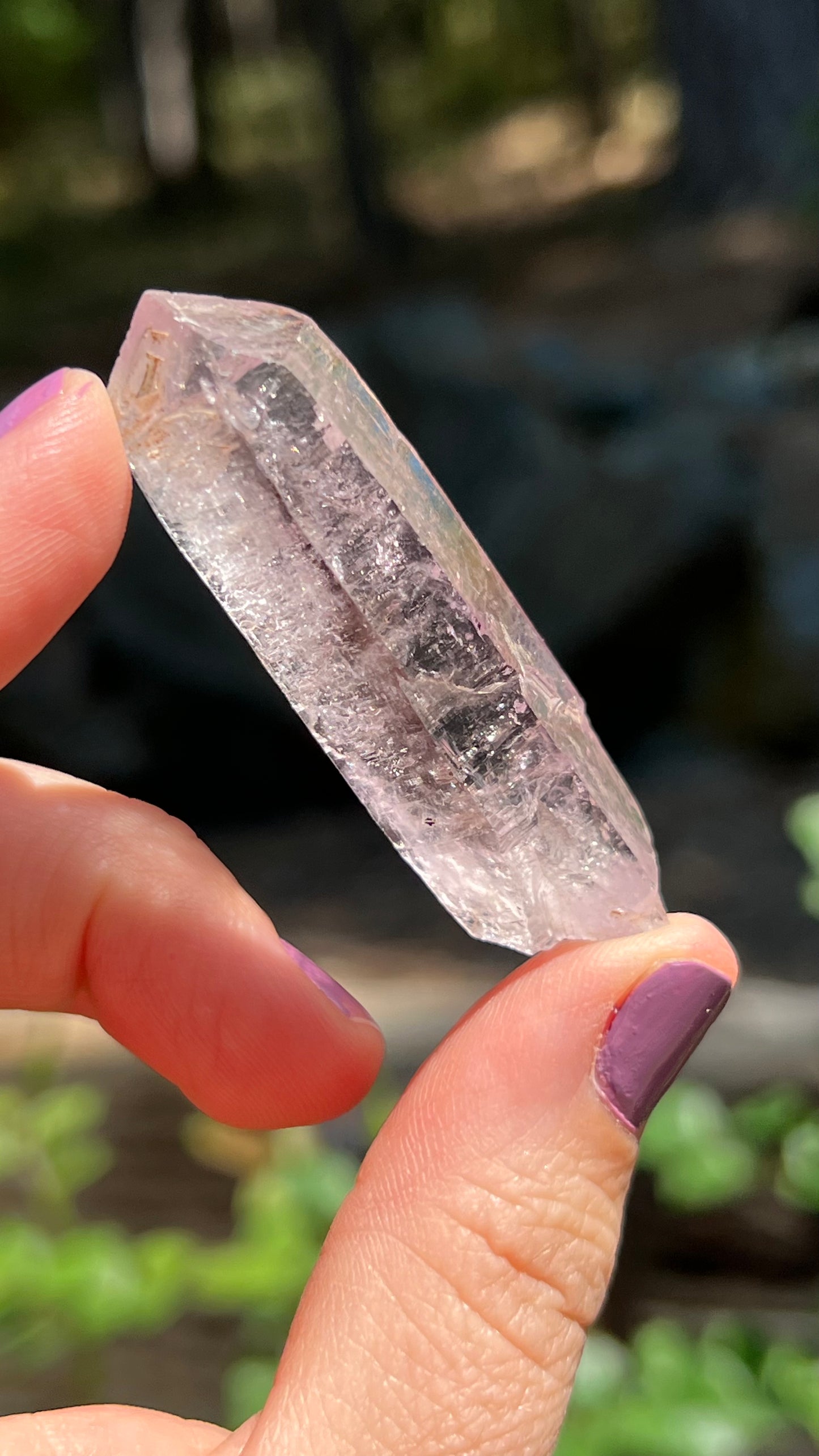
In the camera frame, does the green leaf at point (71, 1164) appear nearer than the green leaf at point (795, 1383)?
No

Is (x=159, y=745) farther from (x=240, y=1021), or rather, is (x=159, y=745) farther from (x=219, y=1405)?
(x=240, y=1021)

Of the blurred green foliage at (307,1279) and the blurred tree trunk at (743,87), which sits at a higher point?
the blurred tree trunk at (743,87)

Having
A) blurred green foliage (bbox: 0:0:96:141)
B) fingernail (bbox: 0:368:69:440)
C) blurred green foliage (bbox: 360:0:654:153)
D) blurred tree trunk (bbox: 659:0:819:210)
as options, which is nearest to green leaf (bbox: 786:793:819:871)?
fingernail (bbox: 0:368:69:440)

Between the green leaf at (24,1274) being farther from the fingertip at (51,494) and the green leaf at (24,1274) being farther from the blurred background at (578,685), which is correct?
the fingertip at (51,494)

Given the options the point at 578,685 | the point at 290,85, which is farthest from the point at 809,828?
the point at 290,85

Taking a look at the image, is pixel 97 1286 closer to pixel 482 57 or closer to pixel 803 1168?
pixel 803 1168

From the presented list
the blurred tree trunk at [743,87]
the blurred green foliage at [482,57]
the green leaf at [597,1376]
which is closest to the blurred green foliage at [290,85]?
the blurred green foliage at [482,57]
